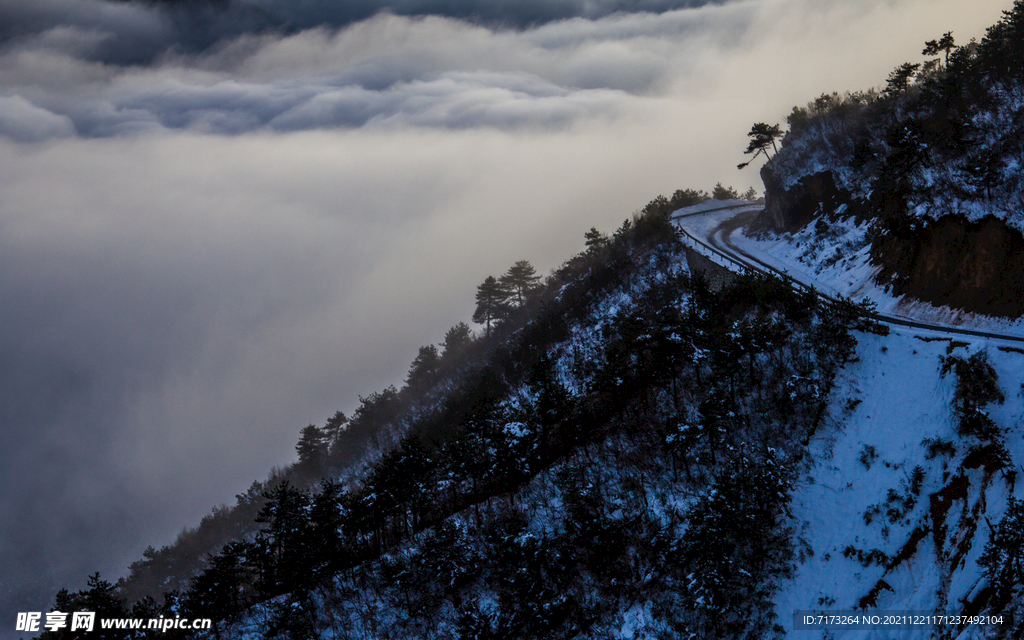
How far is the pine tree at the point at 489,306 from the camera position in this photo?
247 feet

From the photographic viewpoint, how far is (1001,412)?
2791 centimetres

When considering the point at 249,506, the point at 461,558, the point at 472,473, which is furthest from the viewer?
the point at 249,506

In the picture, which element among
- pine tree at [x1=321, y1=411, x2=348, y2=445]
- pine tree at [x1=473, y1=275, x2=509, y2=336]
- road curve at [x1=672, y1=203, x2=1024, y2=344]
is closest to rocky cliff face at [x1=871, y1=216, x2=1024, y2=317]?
road curve at [x1=672, y1=203, x2=1024, y2=344]

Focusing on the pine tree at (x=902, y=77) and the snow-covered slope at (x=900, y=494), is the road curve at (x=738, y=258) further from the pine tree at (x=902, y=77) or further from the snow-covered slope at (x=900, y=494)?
the pine tree at (x=902, y=77)

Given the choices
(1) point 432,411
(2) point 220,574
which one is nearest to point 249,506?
(1) point 432,411

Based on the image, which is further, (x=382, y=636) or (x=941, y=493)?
(x=382, y=636)

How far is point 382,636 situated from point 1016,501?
30.9 m

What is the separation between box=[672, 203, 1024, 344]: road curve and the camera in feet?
107

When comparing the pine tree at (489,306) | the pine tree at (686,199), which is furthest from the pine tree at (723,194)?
the pine tree at (489,306)

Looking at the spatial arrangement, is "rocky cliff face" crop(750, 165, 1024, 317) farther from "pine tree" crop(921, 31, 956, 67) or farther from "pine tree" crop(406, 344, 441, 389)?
"pine tree" crop(406, 344, 441, 389)

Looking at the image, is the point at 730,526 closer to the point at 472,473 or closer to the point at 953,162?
the point at 472,473

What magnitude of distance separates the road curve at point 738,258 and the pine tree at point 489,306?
80.9 ft

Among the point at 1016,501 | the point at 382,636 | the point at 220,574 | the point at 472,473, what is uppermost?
the point at 472,473

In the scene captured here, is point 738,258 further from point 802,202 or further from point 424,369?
point 424,369
